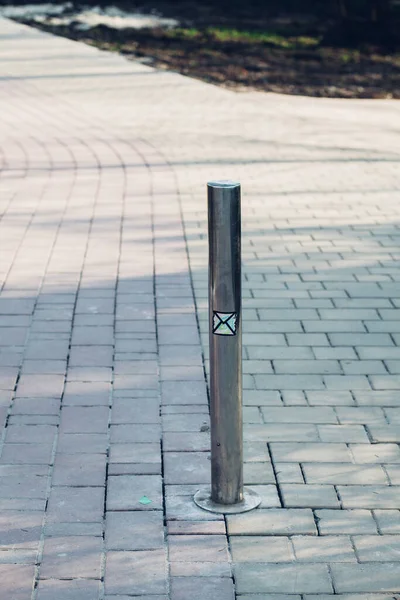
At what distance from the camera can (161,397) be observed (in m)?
4.46

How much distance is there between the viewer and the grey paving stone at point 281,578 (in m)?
3.04

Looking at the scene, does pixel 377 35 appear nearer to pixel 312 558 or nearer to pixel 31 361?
pixel 31 361

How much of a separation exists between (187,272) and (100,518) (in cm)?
307

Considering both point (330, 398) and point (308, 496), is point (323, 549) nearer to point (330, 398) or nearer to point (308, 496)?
point (308, 496)

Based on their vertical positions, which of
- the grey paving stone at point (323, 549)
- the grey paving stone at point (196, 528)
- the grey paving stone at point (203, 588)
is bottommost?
the grey paving stone at point (196, 528)

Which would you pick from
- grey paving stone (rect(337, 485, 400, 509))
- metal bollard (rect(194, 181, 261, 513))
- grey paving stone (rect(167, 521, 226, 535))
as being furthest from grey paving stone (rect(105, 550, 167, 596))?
grey paving stone (rect(337, 485, 400, 509))

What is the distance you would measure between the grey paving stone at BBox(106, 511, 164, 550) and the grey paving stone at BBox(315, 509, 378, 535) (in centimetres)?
58

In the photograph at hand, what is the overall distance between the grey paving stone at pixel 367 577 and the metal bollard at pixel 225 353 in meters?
0.49

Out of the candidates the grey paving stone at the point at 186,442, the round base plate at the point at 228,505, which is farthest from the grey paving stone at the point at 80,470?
the round base plate at the point at 228,505

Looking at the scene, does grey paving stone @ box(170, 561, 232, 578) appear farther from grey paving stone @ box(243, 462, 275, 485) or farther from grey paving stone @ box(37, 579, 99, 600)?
grey paving stone @ box(243, 462, 275, 485)

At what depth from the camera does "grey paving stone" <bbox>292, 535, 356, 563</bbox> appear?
320 centimetres

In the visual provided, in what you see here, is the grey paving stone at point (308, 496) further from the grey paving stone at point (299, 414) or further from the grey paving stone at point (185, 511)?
the grey paving stone at point (299, 414)

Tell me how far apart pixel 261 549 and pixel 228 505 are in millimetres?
289

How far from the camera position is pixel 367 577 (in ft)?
10.2
